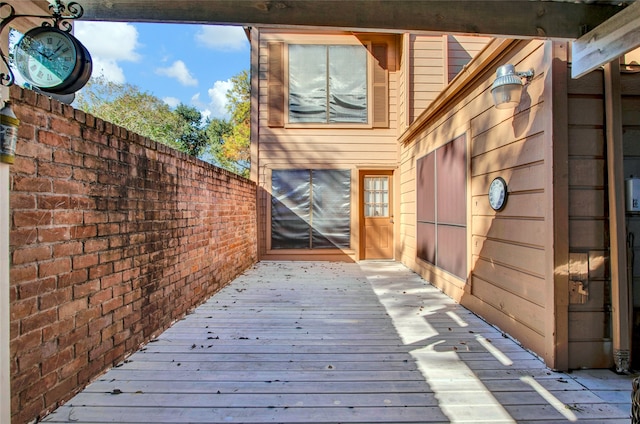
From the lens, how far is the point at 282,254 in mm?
6488

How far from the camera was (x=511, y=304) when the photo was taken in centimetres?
255

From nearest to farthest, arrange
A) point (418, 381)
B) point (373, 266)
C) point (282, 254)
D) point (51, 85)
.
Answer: point (51, 85)
point (418, 381)
point (373, 266)
point (282, 254)

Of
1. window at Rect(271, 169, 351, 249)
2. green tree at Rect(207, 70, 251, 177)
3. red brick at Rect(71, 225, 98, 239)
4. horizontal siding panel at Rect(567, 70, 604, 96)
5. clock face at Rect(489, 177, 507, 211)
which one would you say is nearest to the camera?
red brick at Rect(71, 225, 98, 239)

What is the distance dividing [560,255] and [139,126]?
44.9 feet

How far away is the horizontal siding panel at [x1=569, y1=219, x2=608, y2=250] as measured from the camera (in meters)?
2.06

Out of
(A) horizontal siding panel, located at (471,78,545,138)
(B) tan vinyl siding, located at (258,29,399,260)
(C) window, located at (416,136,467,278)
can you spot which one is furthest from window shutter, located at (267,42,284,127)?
(A) horizontal siding panel, located at (471,78,545,138)

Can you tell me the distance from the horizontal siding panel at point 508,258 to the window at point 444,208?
1.06 ft

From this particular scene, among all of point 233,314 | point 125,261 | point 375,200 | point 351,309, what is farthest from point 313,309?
point 375,200

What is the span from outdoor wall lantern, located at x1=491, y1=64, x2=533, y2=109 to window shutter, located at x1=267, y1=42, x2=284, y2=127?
15.5 ft

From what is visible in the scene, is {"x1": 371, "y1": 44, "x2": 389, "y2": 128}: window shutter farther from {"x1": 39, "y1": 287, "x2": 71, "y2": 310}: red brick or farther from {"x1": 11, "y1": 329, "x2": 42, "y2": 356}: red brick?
{"x1": 11, "y1": 329, "x2": 42, "y2": 356}: red brick

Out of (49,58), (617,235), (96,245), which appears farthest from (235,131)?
(617,235)

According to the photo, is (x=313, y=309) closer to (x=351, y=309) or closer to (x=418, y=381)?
(x=351, y=309)

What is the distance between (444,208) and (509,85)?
190 cm

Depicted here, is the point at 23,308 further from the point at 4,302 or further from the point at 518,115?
the point at 518,115
